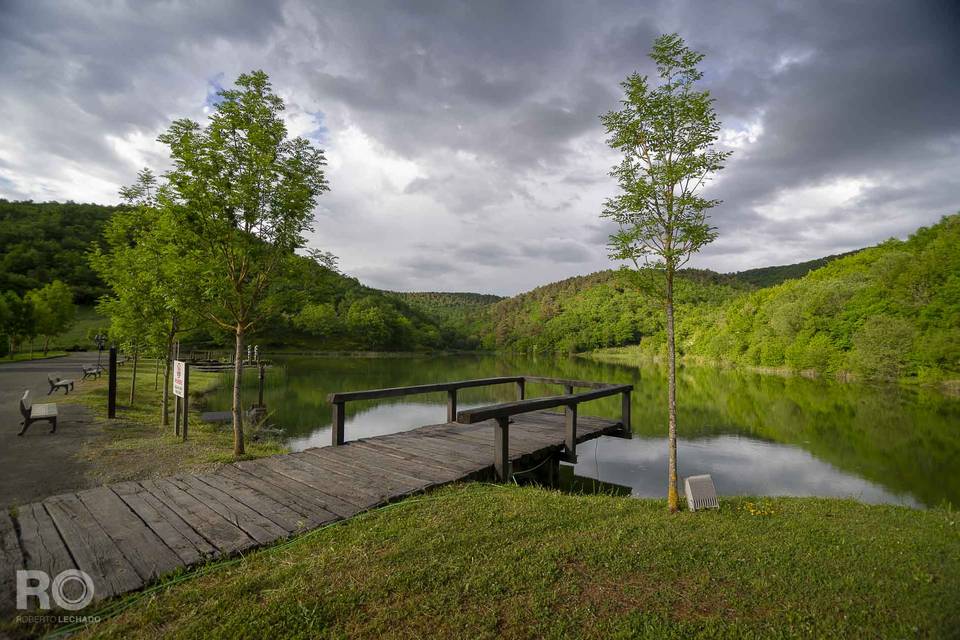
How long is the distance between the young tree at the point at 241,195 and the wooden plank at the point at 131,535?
8.74ft

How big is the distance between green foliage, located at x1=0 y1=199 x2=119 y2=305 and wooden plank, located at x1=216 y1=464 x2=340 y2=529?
206ft

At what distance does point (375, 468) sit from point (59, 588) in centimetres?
330

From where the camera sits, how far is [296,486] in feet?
16.5

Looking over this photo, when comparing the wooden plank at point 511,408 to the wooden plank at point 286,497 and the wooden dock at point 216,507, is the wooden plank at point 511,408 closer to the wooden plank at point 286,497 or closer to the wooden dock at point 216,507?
the wooden dock at point 216,507

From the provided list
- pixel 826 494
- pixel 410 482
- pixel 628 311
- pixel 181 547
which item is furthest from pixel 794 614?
pixel 628 311

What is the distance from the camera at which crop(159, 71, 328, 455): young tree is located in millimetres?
6660

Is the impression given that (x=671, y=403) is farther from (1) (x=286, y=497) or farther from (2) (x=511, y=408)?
(1) (x=286, y=497)

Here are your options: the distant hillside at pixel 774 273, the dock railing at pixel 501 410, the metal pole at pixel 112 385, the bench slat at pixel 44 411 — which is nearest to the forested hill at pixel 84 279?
the metal pole at pixel 112 385

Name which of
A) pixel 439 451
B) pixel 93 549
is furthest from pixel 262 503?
pixel 439 451

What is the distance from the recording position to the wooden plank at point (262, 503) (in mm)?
3947

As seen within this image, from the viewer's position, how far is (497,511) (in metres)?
4.45

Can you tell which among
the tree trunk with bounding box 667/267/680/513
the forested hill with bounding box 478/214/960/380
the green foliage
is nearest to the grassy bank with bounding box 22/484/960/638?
the tree trunk with bounding box 667/267/680/513

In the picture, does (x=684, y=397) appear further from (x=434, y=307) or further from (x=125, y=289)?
(x=434, y=307)

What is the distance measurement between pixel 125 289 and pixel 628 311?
9349 cm
